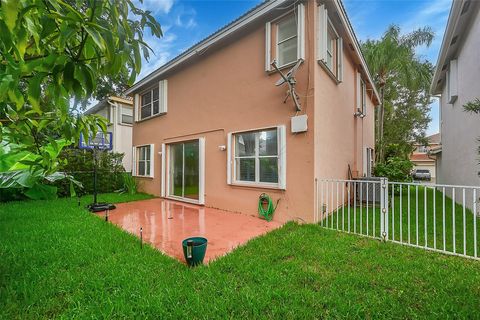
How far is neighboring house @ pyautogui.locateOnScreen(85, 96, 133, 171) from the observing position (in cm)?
1580

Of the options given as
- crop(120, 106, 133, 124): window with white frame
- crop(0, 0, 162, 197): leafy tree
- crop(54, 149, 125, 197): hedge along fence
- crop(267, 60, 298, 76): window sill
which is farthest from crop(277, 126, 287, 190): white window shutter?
crop(120, 106, 133, 124): window with white frame

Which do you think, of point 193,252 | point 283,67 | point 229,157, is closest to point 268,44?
point 283,67

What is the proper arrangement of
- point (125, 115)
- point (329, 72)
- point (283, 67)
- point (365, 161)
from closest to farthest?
point (283, 67) → point (329, 72) → point (365, 161) → point (125, 115)

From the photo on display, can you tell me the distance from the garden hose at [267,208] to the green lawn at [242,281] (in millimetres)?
1685

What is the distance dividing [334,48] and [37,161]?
8.21 meters

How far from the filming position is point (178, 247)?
4520mm

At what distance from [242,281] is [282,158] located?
3.66 meters

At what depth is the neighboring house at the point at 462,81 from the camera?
6.78 meters

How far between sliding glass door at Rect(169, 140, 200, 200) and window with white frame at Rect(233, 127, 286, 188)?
2031mm

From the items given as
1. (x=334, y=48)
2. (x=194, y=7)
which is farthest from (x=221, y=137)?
(x=334, y=48)

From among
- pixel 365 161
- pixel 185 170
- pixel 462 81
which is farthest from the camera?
pixel 365 161

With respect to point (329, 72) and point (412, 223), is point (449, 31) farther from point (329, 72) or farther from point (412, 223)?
point (412, 223)

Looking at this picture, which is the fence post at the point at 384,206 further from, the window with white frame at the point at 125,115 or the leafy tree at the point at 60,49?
the window with white frame at the point at 125,115

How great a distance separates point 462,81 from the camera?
8.10 meters
